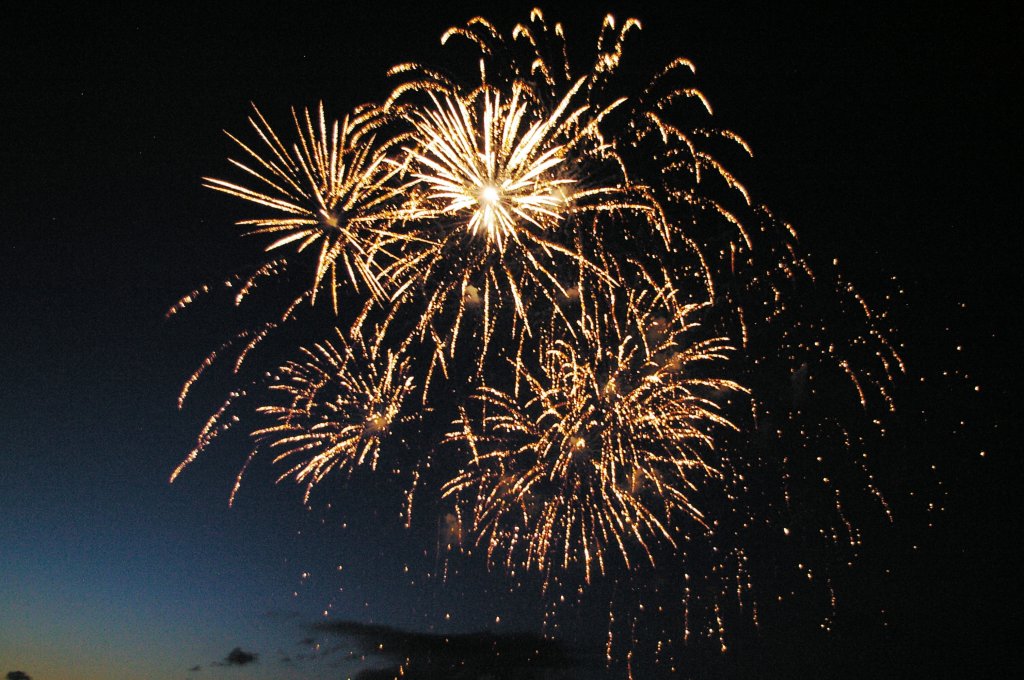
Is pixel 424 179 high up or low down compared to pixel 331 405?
up

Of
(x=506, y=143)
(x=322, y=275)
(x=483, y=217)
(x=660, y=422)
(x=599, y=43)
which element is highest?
(x=599, y=43)

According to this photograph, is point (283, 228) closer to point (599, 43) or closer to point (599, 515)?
point (599, 43)

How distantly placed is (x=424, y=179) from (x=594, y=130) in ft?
9.19

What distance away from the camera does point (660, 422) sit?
13.7 m

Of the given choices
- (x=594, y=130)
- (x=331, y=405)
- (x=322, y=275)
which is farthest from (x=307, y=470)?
(x=594, y=130)

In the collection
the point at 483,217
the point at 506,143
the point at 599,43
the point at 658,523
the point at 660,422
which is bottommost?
the point at 658,523

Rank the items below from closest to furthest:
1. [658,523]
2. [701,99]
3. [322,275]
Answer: [701,99]
[322,275]
[658,523]

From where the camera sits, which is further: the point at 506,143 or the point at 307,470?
the point at 307,470

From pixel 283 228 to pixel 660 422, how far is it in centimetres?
777

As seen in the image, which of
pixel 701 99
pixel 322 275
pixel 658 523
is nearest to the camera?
pixel 701 99

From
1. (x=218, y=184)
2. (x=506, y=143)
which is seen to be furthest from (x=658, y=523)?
(x=218, y=184)

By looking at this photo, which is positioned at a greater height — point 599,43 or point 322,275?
point 599,43

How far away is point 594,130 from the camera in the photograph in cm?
1112

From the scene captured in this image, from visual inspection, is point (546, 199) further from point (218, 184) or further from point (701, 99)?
point (218, 184)
